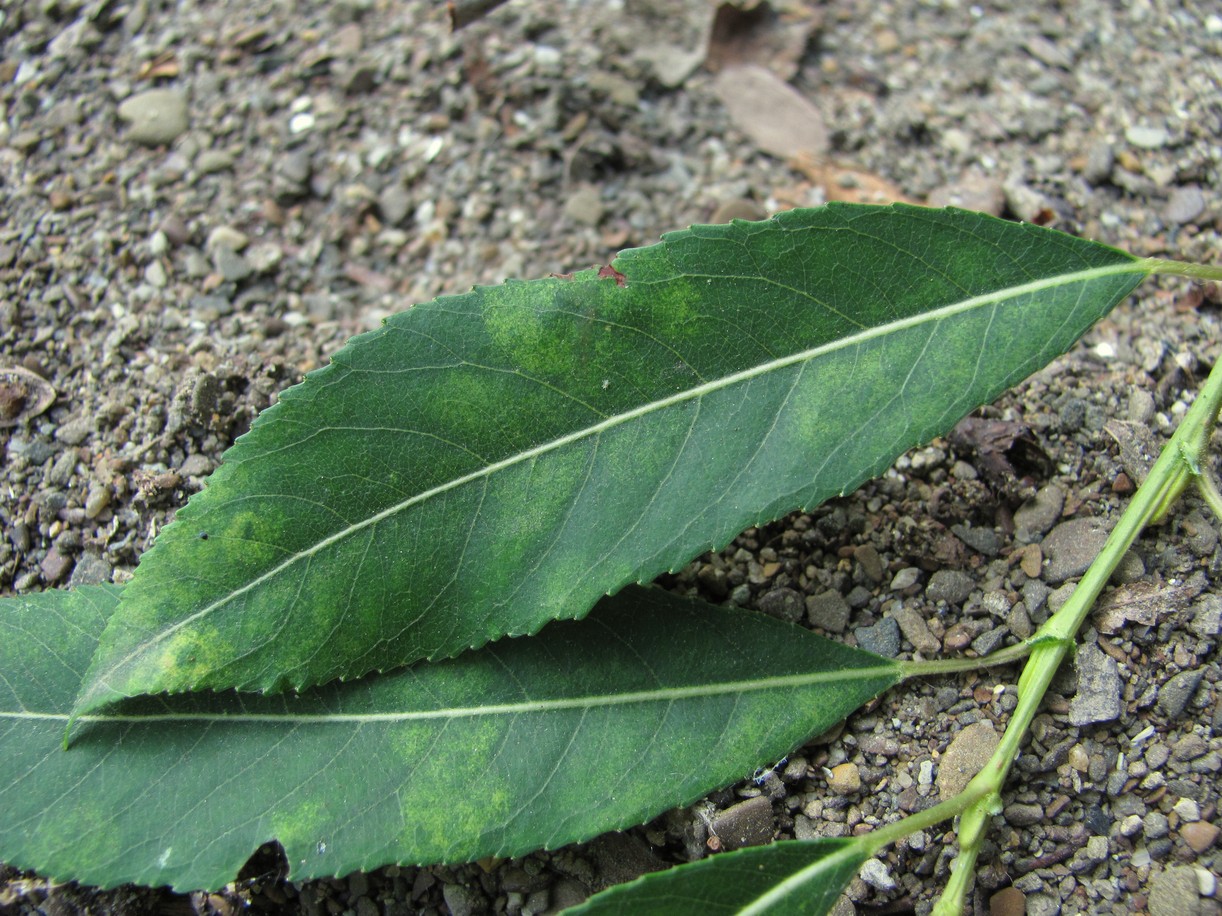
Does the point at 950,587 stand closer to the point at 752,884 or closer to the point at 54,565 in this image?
the point at 752,884

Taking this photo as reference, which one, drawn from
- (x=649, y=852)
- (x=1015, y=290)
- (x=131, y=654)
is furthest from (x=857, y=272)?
(x=131, y=654)

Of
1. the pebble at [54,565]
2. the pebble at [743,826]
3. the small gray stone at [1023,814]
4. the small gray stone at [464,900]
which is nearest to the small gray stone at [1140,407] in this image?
the small gray stone at [1023,814]

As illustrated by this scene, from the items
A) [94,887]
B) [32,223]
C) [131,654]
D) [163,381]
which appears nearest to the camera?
[131,654]

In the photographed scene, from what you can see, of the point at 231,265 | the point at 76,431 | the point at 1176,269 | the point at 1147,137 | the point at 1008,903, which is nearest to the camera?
the point at 1008,903

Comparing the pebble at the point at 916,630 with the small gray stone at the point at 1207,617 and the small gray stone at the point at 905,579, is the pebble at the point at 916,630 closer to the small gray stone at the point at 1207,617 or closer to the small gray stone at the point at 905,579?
the small gray stone at the point at 905,579

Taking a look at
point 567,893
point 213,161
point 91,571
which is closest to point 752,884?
point 567,893

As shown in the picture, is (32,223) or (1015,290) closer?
(1015,290)

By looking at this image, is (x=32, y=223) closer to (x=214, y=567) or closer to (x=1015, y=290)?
Result: (x=214, y=567)
